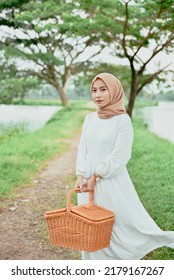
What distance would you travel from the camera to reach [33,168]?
4383 mm

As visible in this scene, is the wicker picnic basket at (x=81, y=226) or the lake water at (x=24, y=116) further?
the lake water at (x=24, y=116)

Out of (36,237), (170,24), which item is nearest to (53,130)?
(170,24)

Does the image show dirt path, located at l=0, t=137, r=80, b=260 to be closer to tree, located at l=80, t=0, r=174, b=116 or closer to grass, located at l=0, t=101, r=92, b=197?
grass, located at l=0, t=101, r=92, b=197

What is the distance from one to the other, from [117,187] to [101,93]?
0.44m

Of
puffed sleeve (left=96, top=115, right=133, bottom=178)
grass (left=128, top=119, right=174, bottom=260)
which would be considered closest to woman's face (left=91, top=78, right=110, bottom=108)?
puffed sleeve (left=96, top=115, right=133, bottom=178)

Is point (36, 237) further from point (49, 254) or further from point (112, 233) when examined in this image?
point (112, 233)

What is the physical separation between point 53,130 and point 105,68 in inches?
137

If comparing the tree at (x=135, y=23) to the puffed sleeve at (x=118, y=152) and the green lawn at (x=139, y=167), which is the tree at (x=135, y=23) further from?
the puffed sleeve at (x=118, y=152)

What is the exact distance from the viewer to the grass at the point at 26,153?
3.90 metres

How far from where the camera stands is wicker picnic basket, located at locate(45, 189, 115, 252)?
1879 mm

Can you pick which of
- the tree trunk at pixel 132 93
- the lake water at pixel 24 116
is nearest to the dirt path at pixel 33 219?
the tree trunk at pixel 132 93

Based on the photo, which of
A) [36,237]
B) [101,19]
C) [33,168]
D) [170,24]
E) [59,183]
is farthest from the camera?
[101,19]

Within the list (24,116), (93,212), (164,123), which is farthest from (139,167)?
(24,116)

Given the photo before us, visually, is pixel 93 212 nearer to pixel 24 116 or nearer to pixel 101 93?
pixel 101 93
